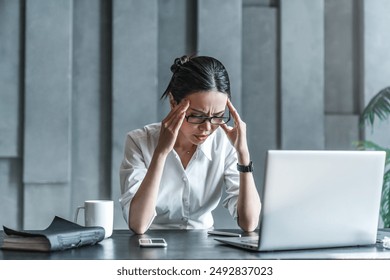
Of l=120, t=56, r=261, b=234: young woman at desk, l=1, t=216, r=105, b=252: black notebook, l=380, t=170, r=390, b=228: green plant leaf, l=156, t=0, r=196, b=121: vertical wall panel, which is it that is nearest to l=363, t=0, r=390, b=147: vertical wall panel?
l=380, t=170, r=390, b=228: green plant leaf

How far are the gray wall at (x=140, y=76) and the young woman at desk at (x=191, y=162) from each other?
A: 0.98 m

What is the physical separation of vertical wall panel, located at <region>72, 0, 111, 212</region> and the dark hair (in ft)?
3.69

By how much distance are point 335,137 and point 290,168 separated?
6.87 feet

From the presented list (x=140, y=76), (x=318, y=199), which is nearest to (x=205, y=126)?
(x=318, y=199)

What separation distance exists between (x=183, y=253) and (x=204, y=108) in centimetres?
72

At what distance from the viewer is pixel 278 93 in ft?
10.8

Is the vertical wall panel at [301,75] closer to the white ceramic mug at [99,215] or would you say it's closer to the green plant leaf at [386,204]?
the green plant leaf at [386,204]

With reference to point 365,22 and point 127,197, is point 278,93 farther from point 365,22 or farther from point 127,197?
point 127,197

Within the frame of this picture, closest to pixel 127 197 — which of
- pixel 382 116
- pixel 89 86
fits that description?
pixel 89 86

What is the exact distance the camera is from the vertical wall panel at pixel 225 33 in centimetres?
321

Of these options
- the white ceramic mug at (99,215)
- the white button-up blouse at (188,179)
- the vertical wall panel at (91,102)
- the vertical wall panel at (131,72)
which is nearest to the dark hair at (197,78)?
the white button-up blouse at (188,179)

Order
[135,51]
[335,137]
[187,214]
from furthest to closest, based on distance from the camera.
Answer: [335,137] → [135,51] → [187,214]

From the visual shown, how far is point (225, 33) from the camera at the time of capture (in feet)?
10.5

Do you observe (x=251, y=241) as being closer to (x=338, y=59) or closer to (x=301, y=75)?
(x=301, y=75)
